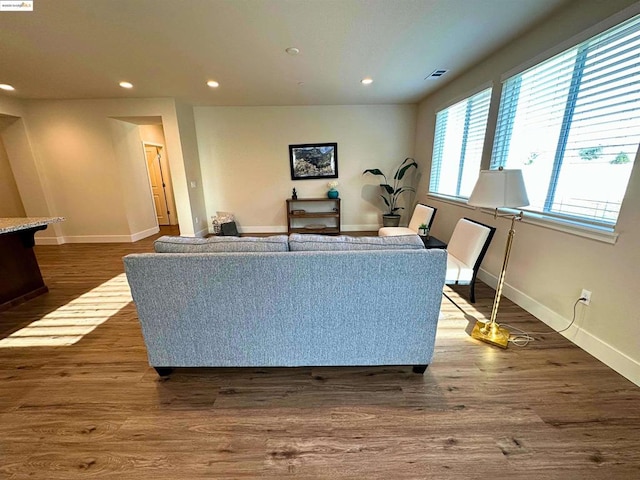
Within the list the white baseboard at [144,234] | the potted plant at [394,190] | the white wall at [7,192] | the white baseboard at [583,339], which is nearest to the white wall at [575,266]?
the white baseboard at [583,339]

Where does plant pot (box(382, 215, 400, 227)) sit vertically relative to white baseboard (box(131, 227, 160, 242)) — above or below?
above

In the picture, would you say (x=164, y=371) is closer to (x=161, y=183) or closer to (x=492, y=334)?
(x=492, y=334)

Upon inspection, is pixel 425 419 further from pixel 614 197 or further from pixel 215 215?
pixel 215 215

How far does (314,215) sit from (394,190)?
1834mm

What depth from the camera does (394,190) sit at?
216 inches

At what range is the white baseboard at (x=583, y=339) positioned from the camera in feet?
5.15

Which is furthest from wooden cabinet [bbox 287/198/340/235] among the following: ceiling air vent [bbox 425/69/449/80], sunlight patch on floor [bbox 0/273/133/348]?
sunlight patch on floor [bbox 0/273/133/348]

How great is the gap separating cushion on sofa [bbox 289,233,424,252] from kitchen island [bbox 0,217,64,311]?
278 cm

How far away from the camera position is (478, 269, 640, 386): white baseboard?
157 centimetres

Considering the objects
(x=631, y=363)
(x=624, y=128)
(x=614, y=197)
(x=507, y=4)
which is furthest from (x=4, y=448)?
(x=507, y=4)

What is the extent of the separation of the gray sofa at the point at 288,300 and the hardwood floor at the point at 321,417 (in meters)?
0.17

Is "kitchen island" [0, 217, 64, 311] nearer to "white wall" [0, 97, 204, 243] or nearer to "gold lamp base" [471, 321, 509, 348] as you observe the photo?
"white wall" [0, 97, 204, 243]

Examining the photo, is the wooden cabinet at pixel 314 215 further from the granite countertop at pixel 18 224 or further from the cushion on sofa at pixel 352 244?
the cushion on sofa at pixel 352 244

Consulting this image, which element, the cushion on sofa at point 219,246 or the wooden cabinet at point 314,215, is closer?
the cushion on sofa at point 219,246
